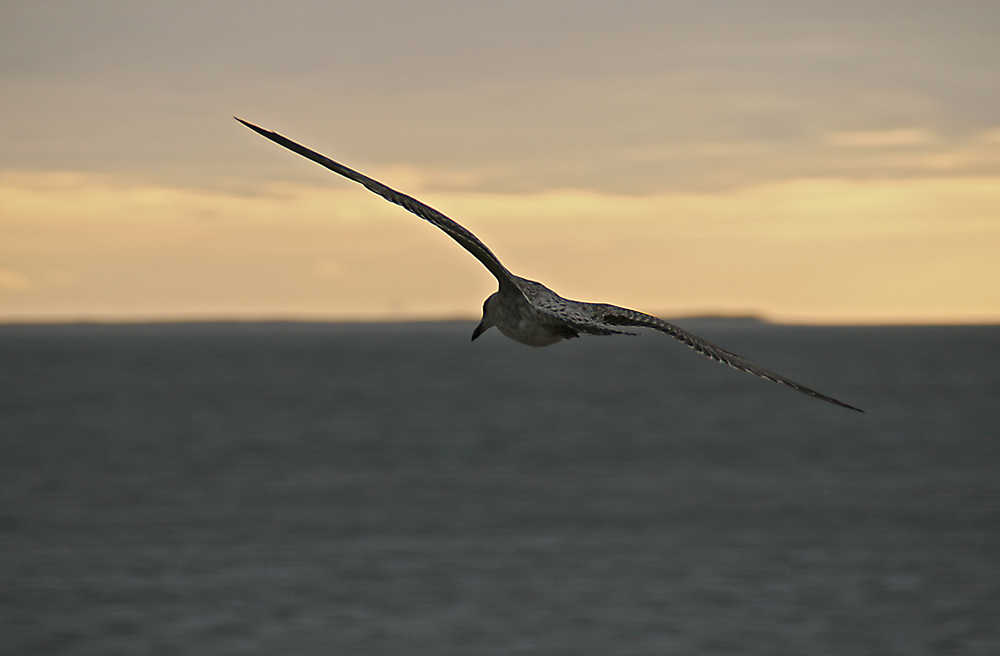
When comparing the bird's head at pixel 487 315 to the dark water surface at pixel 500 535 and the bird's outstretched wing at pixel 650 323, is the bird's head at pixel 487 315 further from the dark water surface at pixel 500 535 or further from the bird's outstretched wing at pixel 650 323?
the dark water surface at pixel 500 535

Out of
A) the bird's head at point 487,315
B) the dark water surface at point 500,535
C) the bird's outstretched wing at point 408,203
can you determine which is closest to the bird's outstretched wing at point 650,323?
the bird's head at point 487,315

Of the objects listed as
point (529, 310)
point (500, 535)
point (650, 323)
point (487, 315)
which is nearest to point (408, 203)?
point (529, 310)

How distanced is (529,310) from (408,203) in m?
1.59

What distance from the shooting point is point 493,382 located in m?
125

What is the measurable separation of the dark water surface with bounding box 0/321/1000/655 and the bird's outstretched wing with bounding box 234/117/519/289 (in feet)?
43.4

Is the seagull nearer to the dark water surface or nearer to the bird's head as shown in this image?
the bird's head

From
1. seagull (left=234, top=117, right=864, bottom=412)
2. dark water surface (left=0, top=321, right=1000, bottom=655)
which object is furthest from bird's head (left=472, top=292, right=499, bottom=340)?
dark water surface (left=0, top=321, right=1000, bottom=655)

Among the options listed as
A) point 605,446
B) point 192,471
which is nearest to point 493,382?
point 605,446

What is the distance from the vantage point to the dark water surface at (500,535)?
66.8 feet

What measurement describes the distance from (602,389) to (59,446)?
220 feet

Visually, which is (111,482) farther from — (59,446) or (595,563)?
(595,563)

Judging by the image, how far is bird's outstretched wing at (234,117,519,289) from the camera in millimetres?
7285

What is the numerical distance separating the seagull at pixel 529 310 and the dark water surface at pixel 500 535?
11.5 meters

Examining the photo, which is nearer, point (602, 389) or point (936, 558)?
point (936, 558)
